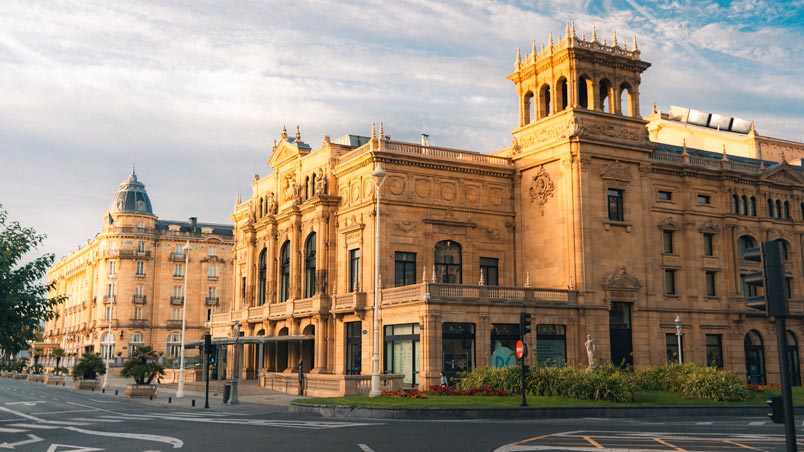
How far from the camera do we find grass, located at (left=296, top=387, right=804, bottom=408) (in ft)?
100

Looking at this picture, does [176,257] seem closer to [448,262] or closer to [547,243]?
[448,262]

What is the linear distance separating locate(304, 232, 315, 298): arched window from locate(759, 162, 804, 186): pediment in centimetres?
3412

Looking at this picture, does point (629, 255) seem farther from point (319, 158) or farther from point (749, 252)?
point (749, 252)

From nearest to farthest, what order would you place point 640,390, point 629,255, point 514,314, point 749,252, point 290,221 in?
point 749,252 < point 640,390 < point 514,314 < point 629,255 < point 290,221

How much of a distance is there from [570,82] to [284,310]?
26.8m

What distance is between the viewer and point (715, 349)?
185ft

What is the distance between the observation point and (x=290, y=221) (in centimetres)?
6262

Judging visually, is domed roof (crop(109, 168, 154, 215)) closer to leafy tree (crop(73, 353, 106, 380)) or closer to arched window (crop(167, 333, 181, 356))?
arched window (crop(167, 333, 181, 356))

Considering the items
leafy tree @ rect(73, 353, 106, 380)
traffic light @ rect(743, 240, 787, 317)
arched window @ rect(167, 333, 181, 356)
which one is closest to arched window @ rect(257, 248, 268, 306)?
leafy tree @ rect(73, 353, 106, 380)

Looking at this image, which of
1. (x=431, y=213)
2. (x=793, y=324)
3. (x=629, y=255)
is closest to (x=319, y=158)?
(x=431, y=213)

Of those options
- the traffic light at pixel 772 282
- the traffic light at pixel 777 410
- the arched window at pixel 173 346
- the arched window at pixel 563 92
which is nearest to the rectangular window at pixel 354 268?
the arched window at pixel 563 92

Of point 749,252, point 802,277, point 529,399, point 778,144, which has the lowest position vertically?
point 529,399

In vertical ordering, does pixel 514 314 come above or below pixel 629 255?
below

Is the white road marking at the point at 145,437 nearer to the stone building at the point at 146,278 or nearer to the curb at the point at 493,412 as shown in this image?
the curb at the point at 493,412
